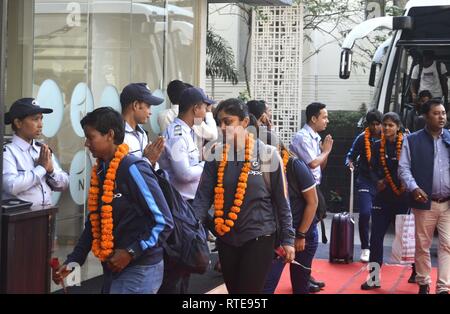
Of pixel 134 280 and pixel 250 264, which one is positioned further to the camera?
pixel 250 264

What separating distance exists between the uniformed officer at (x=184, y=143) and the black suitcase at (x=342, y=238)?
2849 mm

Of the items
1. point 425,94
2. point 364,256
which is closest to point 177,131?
point 364,256

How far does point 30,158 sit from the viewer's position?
623 centimetres

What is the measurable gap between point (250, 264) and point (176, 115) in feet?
11.3

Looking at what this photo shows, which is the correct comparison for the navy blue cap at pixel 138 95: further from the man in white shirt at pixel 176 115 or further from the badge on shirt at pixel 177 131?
the man in white shirt at pixel 176 115

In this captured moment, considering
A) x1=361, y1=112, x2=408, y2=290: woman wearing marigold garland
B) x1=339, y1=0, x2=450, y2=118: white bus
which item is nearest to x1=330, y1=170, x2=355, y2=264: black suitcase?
x1=361, y1=112, x2=408, y2=290: woman wearing marigold garland

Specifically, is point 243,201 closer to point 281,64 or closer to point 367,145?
point 367,145

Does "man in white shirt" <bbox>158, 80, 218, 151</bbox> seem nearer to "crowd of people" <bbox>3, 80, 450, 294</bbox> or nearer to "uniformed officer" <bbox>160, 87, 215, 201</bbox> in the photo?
"crowd of people" <bbox>3, 80, 450, 294</bbox>

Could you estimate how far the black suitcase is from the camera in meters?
9.73

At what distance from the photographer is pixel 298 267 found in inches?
289

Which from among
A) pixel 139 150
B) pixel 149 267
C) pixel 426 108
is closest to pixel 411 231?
pixel 426 108

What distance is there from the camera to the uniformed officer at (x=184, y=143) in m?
7.35

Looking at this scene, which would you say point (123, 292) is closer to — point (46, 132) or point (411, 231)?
point (46, 132)

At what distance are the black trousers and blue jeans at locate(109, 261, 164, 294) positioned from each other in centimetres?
101
